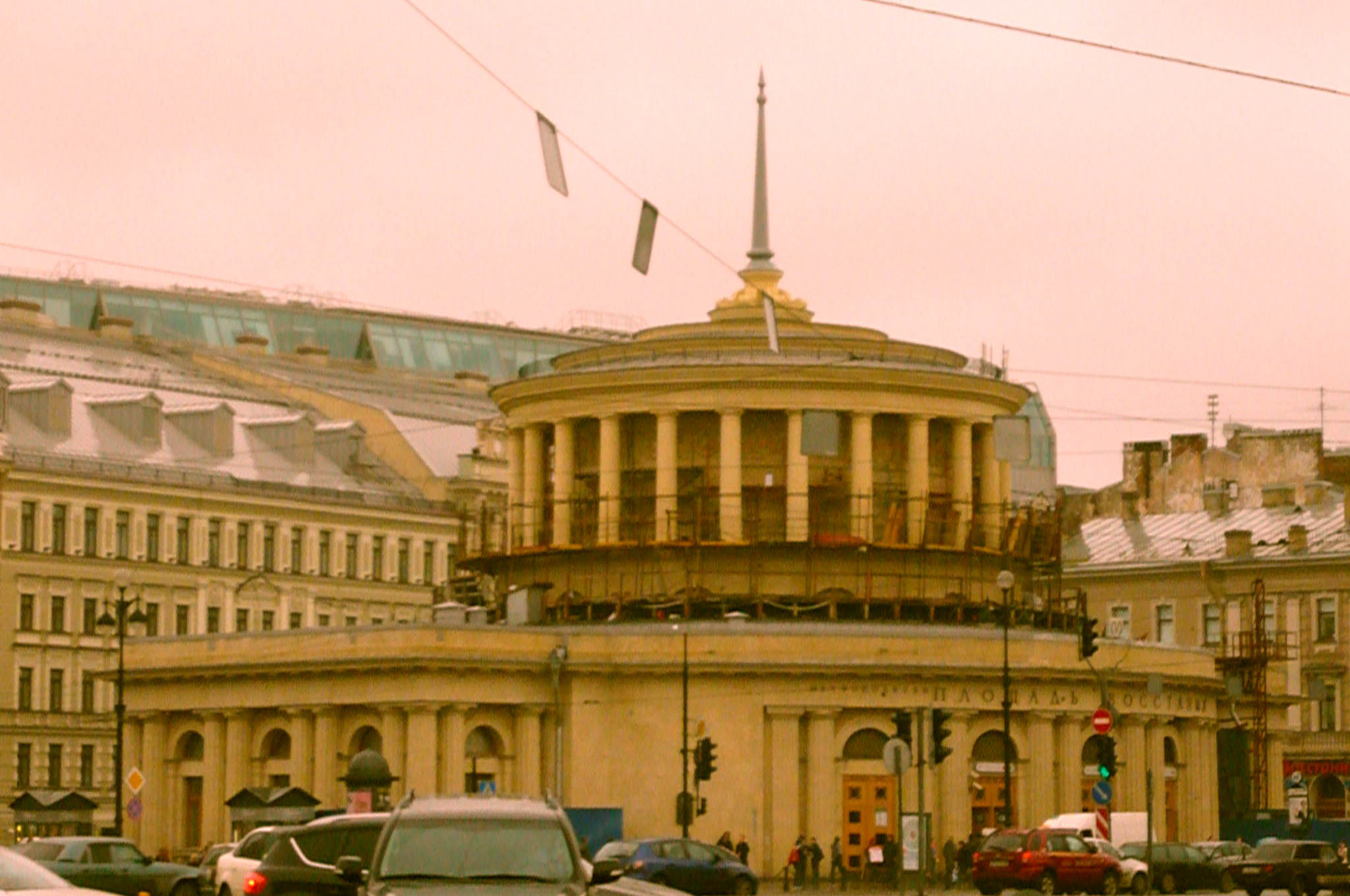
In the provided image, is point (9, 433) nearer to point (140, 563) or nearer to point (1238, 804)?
point (140, 563)

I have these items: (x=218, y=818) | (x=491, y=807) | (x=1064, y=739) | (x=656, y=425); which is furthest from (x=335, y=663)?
(x=491, y=807)

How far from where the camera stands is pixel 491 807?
28234 millimetres

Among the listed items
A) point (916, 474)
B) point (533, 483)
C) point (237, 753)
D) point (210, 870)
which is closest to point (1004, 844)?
point (210, 870)

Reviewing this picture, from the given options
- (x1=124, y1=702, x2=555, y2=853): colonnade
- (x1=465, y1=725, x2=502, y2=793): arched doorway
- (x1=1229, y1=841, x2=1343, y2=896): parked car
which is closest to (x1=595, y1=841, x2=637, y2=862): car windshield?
(x1=1229, y1=841, x2=1343, y2=896): parked car

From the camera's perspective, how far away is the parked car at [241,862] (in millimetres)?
48344

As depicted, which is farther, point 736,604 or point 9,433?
point 9,433

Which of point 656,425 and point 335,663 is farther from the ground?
point 656,425

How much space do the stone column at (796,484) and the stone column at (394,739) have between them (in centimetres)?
1282

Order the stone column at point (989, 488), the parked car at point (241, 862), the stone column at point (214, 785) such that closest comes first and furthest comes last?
the parked car at point (241, 862) → the stone column at point (214, 785) → the stone column at point (989, 488)

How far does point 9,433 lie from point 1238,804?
1756 inches

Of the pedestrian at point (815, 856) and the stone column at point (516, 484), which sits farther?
the stone column at point (516, 484)

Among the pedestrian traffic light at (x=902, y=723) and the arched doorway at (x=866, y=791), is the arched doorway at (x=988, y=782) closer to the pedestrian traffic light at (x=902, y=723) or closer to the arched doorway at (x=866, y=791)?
the arched doorway at (x=866, y=791)

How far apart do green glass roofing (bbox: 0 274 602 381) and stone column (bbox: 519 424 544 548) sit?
3885 centimetres

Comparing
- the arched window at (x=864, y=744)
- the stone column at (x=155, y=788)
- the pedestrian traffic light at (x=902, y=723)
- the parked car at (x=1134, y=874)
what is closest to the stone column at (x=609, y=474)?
the arched window at (x=864, y=744)
